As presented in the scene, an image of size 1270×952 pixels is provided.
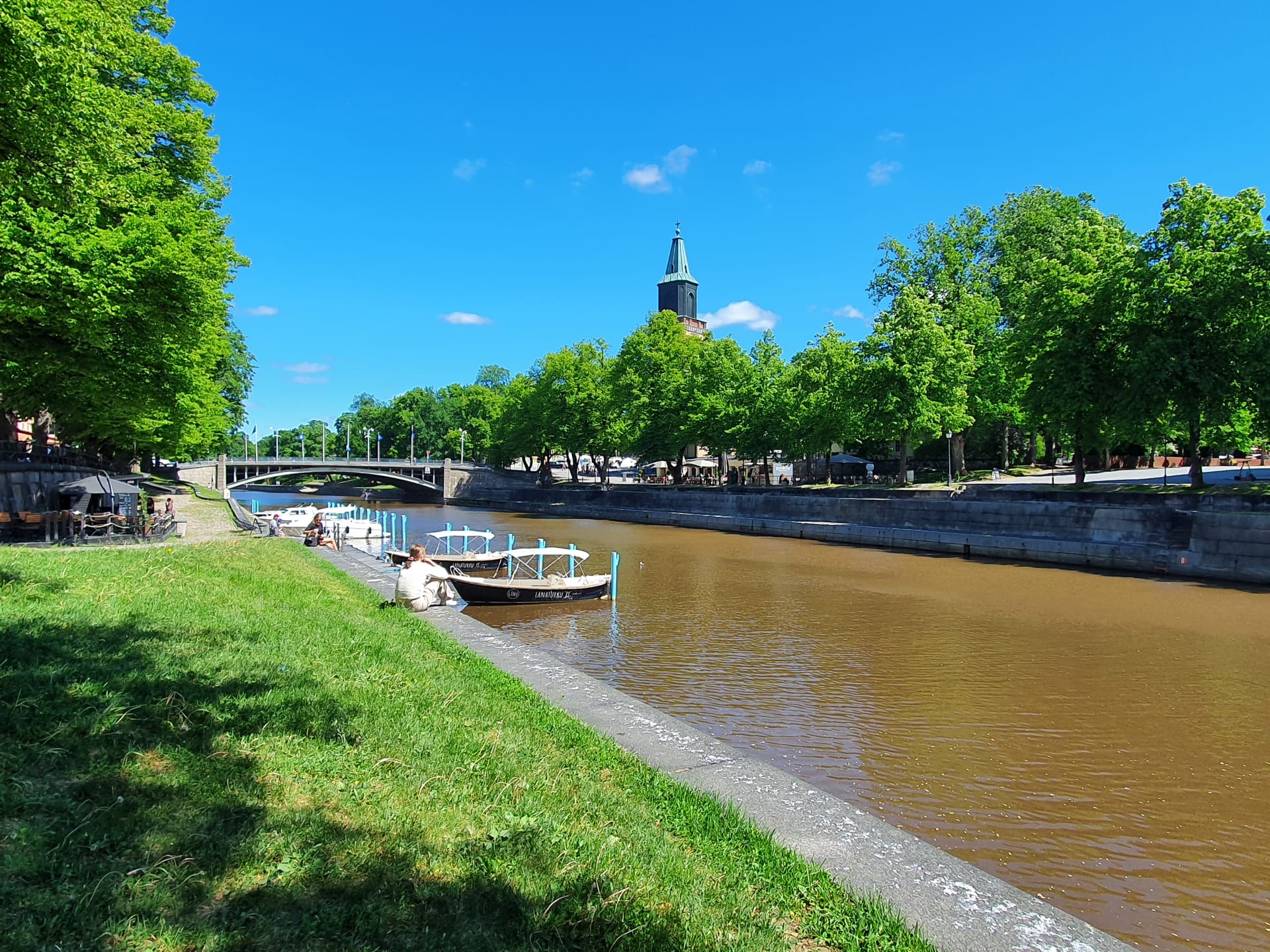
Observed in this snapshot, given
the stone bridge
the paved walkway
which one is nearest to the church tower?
the stone bridge

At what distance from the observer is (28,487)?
24.1 meters

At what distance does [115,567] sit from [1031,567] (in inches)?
1112

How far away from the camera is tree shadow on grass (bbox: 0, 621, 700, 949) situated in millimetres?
3293

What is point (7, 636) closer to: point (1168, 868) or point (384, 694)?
point (384, 694)

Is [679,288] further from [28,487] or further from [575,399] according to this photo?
[28,487]

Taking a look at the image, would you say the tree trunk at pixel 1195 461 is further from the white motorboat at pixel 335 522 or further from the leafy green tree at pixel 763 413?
the white motorboat at pixel 335 522

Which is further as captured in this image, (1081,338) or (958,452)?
(958,452)

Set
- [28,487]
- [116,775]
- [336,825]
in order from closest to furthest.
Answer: [336,825]
[116,775]
[28,487]

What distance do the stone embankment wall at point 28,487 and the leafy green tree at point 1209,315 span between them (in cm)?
3709

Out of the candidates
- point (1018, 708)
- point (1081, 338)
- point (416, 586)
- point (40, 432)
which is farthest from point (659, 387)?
point (1018, 708)

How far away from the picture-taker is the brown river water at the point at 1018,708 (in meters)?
6.56

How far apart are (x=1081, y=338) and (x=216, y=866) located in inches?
1357

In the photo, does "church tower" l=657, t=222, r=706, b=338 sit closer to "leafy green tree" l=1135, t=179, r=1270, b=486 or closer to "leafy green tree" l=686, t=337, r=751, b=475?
"leafy green tree" l=686, t=337, r=751, b=475

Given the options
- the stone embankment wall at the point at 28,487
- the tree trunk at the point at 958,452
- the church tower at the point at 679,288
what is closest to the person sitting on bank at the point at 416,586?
the stone embankment wall at the point at 28,487
